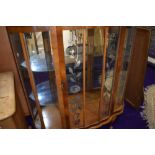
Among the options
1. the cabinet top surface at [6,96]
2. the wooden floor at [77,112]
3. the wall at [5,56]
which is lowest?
the wooden floor at [77,112]

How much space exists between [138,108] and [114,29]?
1.27 metres

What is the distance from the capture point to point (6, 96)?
3.56 ft

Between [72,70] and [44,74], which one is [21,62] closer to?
[44,74]

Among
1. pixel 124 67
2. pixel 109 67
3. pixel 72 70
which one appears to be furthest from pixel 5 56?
pixel 124 67

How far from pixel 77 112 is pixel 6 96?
1.88ft

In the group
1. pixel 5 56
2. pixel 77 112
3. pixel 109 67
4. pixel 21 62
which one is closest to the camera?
pixel 21 62

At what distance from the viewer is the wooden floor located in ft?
4.04

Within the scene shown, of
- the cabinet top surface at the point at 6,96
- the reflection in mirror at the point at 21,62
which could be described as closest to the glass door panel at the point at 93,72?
the reflection in mirror at the point at 21,62

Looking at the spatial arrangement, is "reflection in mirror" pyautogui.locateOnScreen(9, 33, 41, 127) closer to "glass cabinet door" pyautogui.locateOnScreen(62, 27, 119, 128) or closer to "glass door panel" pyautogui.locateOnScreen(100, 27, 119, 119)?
"glass cabinet door" pyautogui.locateOnScreen(62, 27, 119, 128)

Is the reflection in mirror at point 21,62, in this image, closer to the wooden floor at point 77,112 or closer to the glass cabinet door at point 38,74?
the glass cabinet door at point 38,74

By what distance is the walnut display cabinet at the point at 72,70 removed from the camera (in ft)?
2.95

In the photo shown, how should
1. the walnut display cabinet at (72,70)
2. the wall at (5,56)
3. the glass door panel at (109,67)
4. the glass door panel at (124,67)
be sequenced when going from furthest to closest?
the wall at (5,56) < the glass door panel at (124,67) < the glass door panel at (109,67) < the walnut display cabinet at (72,70)
